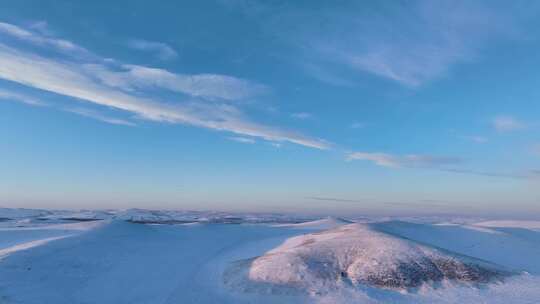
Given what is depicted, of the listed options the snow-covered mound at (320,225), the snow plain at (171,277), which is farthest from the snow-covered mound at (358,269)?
the snow-covered mound at (320,225)

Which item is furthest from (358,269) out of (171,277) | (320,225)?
(320,225)

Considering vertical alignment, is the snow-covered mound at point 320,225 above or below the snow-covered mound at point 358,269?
above

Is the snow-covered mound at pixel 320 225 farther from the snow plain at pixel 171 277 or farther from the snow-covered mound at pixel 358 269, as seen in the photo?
the snow-covered mound at pixel 358 269

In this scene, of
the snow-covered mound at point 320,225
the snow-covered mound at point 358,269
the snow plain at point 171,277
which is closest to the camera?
the snow plain at point 171,277

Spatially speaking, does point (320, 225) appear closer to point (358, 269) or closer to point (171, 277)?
point (358, 269)

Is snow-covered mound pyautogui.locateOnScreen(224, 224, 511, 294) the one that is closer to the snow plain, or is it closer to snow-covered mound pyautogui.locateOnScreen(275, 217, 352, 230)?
the snow plain

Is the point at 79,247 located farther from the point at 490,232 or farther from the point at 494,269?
the point at 490,232

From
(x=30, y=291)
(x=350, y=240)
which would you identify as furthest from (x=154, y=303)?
(x=350, y=240)

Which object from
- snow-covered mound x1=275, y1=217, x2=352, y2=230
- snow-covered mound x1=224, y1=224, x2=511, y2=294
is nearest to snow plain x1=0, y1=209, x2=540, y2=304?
snow-covered mound x1=224, y1=224, x2=511, y2=294
